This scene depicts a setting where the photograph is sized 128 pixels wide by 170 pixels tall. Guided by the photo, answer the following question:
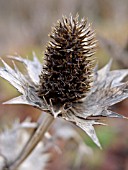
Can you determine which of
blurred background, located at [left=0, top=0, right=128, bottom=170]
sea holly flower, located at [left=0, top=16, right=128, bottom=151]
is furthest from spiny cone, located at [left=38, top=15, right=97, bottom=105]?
blurred background, located at [left=0, top=0, right=128, bottom=170]

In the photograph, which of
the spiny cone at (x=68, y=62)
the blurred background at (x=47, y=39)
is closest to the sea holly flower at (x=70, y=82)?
the spiny cone at (x=68, y=62)

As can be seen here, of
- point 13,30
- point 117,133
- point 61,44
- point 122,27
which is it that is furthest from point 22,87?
point 13,30

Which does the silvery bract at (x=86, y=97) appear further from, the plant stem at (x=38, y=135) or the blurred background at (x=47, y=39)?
the blurred background at (x=47, y=39)

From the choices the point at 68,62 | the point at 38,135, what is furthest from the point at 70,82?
the point at 38,135

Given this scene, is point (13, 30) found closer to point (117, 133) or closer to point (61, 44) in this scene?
point (117, 133)

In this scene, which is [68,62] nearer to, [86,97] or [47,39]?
[86,97]
